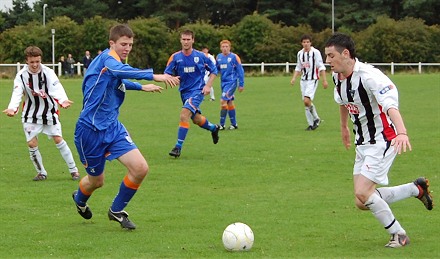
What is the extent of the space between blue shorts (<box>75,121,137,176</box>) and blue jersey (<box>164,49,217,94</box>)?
20.7ft

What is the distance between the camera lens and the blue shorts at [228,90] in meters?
20.1

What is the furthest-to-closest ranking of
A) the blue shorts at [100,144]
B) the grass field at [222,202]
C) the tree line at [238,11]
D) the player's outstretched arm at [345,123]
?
the tree line at [238,11] → the blue shorts at [100,144] → the player's outstretched arm at [345,123] → the grass field at [222,202]

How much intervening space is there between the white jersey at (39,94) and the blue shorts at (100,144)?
2636 mm

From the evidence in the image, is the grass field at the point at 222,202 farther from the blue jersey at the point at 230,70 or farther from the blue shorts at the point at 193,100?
the blue jersey at the point at 230,70

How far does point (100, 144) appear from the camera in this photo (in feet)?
27.6

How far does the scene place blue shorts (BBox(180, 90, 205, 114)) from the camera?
1462cm

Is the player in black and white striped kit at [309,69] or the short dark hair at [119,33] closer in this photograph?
the short dark hair at [119,33]

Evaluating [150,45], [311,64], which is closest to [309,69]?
[311,64]

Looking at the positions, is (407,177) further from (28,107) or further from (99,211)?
(28,107)

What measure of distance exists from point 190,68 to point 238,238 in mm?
7667

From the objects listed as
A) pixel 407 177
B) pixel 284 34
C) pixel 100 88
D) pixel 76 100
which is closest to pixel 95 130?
pixel 100 88

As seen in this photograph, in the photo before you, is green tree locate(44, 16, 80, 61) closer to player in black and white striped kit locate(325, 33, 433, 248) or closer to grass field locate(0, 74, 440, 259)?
grass field locate(0, 74, 440, 259)

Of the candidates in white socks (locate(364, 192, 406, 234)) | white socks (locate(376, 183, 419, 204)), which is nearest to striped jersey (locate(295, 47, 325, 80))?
white socks (locate(376, 183, 419, 204))

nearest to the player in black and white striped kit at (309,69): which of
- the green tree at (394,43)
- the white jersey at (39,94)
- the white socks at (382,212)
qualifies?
the white jersey at (39,94)
